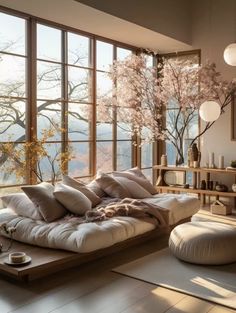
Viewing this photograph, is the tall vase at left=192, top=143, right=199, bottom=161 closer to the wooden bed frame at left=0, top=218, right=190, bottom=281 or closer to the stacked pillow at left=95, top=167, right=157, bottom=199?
the stacked pillow at left=95, top=167, right=157, bottom=199

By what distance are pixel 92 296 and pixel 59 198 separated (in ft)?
4.72

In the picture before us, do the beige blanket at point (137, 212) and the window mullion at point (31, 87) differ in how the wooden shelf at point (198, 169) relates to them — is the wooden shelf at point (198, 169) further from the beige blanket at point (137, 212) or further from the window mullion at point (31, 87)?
the window mullion at point (31, 87)

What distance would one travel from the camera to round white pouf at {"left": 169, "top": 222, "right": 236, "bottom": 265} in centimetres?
362

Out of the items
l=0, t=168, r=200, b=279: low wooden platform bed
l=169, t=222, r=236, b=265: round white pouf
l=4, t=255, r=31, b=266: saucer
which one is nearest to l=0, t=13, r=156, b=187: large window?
l=0, t=168, r=200, b=279: low wooden platform bed

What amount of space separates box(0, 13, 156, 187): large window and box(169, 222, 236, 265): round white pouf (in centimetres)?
249

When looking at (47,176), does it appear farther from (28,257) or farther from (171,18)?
(171,18)

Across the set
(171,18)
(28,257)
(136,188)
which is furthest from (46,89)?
(28,257)

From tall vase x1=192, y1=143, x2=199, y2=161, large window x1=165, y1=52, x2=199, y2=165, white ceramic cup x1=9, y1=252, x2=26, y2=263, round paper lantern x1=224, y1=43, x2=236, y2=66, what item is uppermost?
round paper lantern x1=224, y1=43, x2=236, y2=66

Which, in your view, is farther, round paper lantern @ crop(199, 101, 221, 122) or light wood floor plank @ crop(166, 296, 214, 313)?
round paper lantern @ crop(199, 101, 221, 122)

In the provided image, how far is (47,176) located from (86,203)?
1.52 meters

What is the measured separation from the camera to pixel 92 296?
3002 mm

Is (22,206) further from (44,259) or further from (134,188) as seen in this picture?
(134,188)

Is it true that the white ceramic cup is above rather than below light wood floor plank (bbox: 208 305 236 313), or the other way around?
above

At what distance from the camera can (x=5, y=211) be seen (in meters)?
4.41
